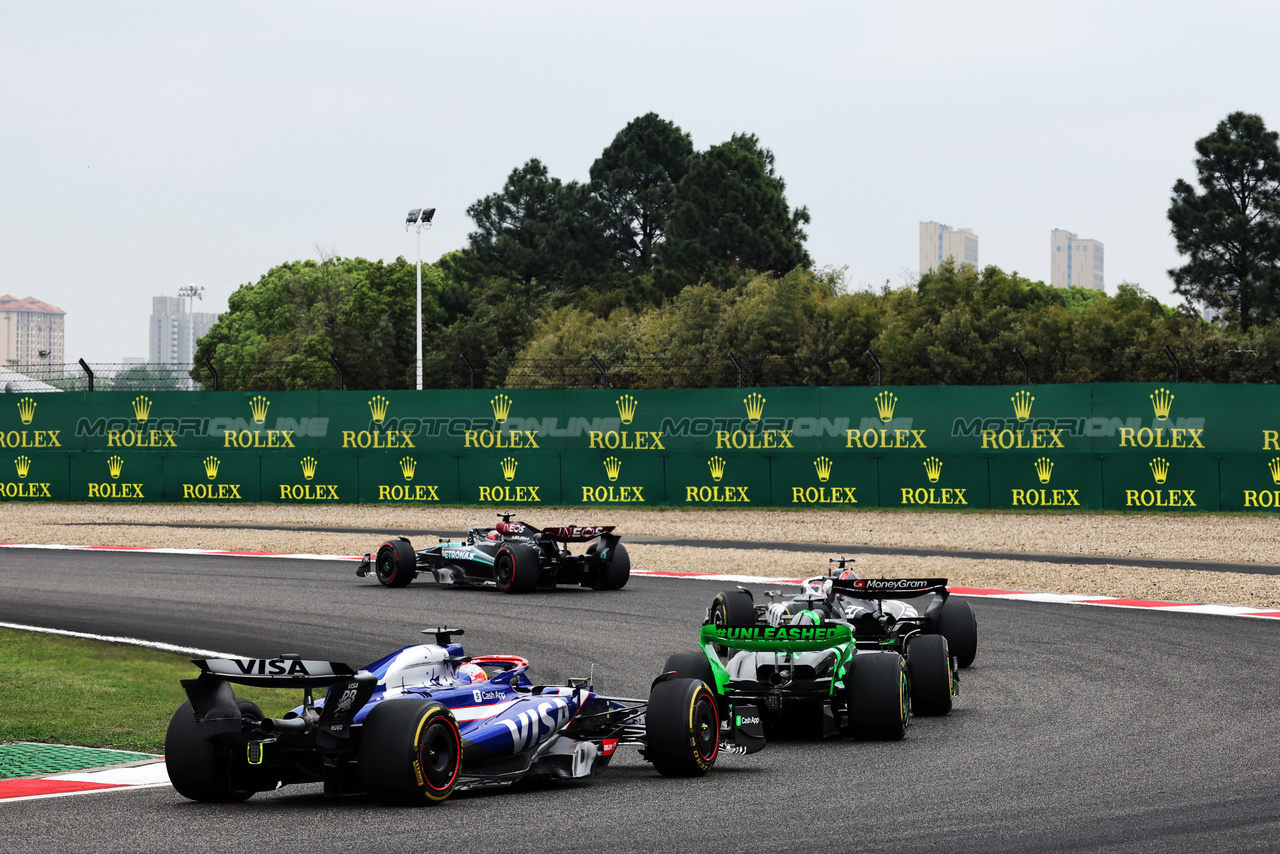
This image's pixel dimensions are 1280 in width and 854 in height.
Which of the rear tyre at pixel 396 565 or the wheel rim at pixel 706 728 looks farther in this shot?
the rear tyre at pixel 396 565

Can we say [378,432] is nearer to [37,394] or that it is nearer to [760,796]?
[37,394]

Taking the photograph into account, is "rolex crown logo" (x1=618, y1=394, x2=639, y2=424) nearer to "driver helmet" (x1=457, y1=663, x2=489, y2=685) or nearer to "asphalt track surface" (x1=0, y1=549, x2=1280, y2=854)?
"asphalt track surface" (x1=0, y1=549, x2=1280, y2=854)

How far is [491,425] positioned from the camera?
31031 millimetres

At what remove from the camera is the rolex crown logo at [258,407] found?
3228cm

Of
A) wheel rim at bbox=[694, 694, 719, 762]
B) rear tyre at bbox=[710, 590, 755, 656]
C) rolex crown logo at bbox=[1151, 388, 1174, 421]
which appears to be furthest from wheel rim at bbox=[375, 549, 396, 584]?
rolex crown logo at bbox=[1151, 388, 1174, 421]

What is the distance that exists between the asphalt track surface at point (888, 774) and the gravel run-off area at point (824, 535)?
3.30m

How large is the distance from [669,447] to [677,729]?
2198 cm

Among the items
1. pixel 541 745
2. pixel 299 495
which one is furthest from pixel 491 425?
pixel 541 745

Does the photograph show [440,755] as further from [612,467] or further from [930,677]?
[612,467]

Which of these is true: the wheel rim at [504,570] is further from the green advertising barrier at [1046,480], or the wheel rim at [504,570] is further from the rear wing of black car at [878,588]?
the green advertising barrier at [1046,480]

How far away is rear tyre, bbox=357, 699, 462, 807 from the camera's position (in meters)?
6.91

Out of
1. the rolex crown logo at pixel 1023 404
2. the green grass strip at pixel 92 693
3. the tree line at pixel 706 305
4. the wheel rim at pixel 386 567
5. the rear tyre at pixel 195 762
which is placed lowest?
the green grass strip at pixel 92 693

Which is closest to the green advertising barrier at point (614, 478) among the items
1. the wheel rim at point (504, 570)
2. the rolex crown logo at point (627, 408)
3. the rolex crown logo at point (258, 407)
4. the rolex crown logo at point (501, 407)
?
the rolex crown logo at point (627, 408)

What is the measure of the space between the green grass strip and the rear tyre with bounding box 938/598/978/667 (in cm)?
524
